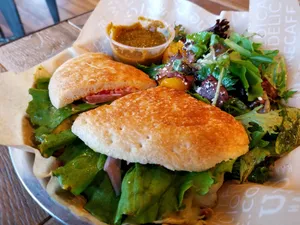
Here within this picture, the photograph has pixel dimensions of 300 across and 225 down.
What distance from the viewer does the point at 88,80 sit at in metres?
1.42

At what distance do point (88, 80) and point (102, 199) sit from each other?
54cm

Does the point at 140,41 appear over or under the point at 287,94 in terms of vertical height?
over

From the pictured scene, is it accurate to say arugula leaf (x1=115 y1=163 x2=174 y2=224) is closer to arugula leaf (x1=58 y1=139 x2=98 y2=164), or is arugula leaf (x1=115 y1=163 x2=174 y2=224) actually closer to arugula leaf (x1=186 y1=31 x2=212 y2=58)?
arugula leaf (x1=58 y1=139 x2=98 y2=164)

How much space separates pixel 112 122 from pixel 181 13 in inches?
46.9

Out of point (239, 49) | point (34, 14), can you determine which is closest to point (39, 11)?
point (34, 14)

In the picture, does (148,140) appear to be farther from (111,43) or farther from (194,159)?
(111,43)

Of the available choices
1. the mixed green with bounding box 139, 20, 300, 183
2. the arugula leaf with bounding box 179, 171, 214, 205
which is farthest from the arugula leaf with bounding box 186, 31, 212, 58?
the arugula leaf with bounding box 179, 171, 214, 205

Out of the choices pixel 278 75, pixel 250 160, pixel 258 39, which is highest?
pixel 258 39

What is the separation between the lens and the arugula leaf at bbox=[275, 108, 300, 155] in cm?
137

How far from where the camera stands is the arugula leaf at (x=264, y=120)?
132 cm

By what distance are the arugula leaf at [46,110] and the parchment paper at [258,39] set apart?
2.1 inches

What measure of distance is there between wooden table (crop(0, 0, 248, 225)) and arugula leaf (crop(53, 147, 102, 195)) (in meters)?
0.17

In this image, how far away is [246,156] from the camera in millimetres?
1313

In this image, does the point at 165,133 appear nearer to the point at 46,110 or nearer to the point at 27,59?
the point at 46,110
